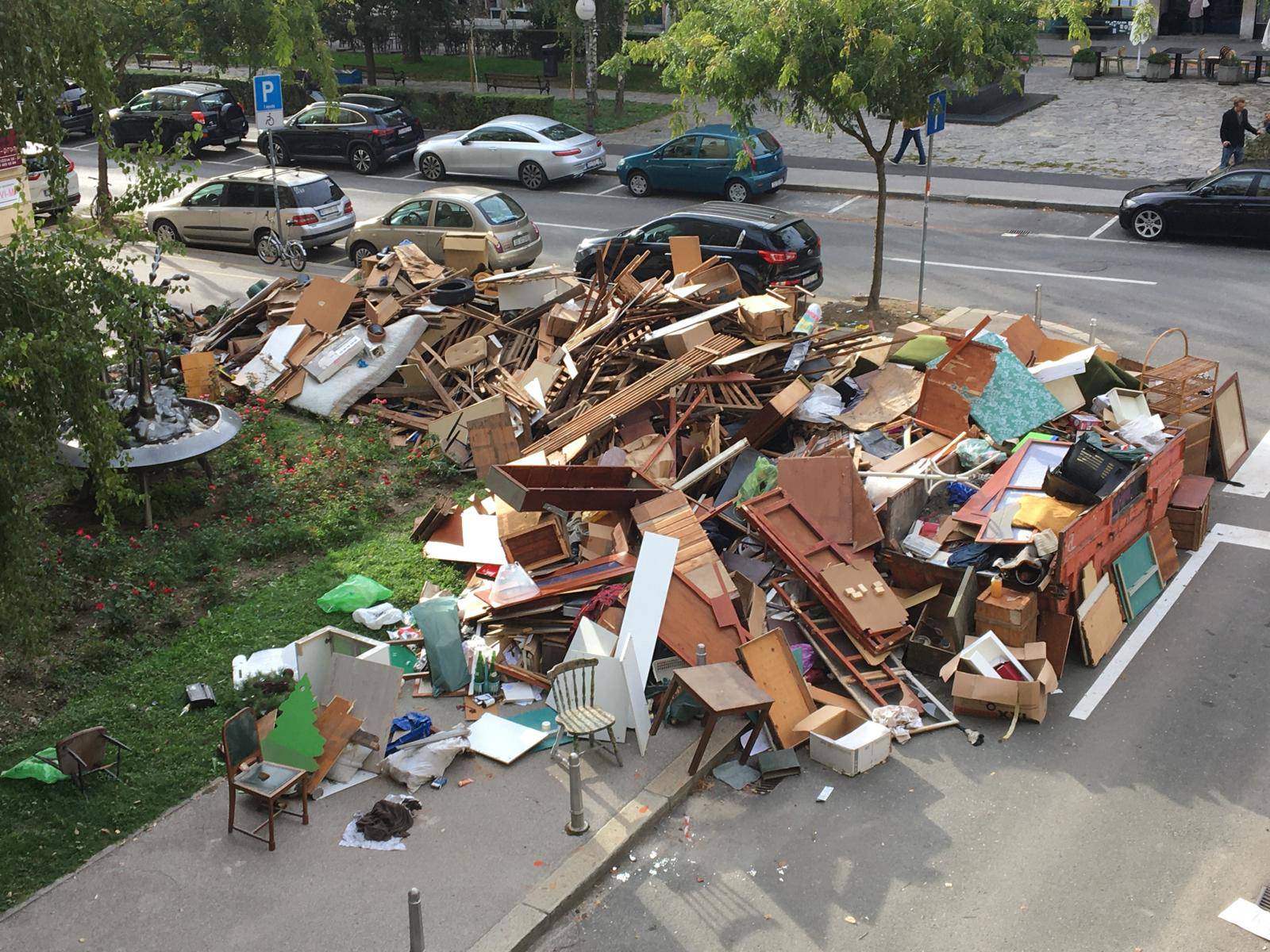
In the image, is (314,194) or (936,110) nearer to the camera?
(936,110)

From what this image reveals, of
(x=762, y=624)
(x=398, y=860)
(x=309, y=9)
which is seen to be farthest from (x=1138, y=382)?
(x=309, y=9)

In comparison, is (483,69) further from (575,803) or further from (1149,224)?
(575,803)

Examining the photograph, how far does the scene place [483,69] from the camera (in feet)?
139

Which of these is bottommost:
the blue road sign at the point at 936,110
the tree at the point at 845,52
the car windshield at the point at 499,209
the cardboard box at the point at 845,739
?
the cardboard box at the point at 845,739

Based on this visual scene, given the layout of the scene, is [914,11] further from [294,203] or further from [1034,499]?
[294,203]

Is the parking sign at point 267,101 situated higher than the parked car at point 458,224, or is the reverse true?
the parking sign at point 267,101

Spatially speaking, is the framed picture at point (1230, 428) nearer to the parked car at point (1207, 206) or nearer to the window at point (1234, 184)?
the parked car at point (1207, 206)

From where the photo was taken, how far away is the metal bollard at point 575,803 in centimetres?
771

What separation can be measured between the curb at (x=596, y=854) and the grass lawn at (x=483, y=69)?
3343cm

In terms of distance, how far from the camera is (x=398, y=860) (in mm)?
7676

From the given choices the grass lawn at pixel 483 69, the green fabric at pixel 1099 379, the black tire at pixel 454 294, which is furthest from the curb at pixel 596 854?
the grass lawn at pixel 483 69

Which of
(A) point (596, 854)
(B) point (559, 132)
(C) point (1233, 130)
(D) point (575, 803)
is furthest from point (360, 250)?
(C) point (1233, 130)

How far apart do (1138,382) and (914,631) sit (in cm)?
490

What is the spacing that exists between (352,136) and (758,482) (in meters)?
22.3
